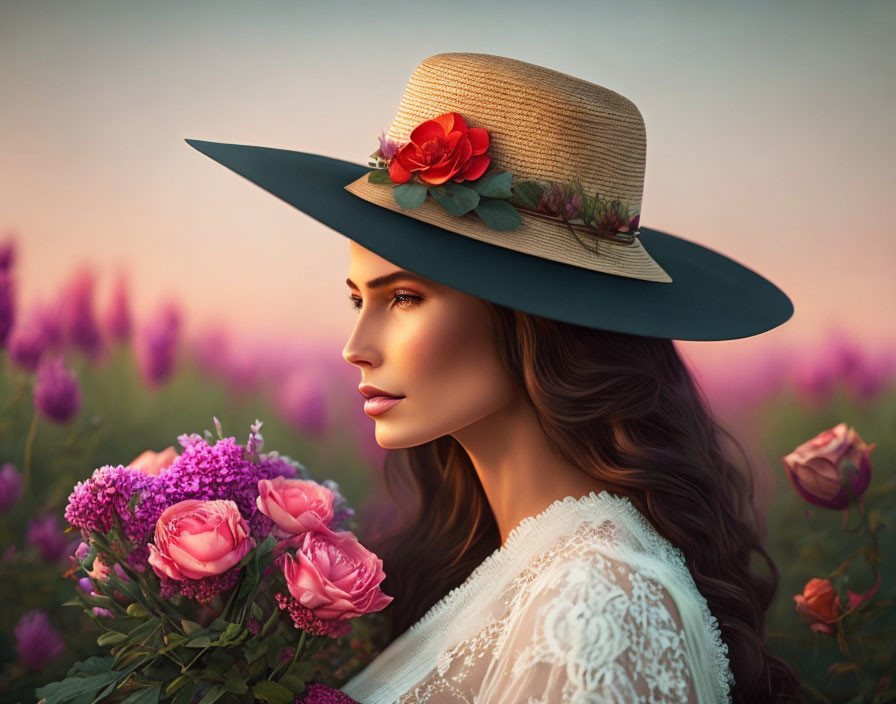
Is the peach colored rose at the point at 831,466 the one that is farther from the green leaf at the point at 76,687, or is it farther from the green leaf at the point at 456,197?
the green leaf at the point at 76,687

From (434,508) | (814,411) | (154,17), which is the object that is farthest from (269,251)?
(814,411)

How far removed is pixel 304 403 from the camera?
2314 millimetres

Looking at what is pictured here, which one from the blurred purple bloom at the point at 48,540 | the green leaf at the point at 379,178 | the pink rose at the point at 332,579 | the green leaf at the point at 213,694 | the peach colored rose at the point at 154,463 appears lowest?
the blurred purple bloom at the point at 48,540

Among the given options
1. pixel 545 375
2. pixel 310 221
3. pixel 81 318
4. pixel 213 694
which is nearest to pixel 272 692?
pixel 213 694

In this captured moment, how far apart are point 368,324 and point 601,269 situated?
36 cm

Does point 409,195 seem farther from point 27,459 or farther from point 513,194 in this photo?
point 27,459

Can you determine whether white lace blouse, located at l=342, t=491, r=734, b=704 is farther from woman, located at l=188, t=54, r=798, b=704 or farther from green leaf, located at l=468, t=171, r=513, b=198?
green leaf, located at l=468, t=171, r=513, b=198

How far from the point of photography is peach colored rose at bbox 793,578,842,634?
72.5 inches

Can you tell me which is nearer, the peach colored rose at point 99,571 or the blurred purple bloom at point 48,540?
the peach colored rose at point 99,571

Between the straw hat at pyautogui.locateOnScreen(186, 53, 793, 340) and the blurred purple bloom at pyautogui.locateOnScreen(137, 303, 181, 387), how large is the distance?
0.97 metres

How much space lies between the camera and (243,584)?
4.14 feet

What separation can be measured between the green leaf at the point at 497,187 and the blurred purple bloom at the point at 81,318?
1.28 meters

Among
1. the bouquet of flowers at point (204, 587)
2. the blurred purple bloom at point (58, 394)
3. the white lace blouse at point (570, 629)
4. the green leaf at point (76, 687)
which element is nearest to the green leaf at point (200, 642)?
the bouquet of flowers at point (204, 587)

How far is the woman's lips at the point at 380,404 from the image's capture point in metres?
1.40
